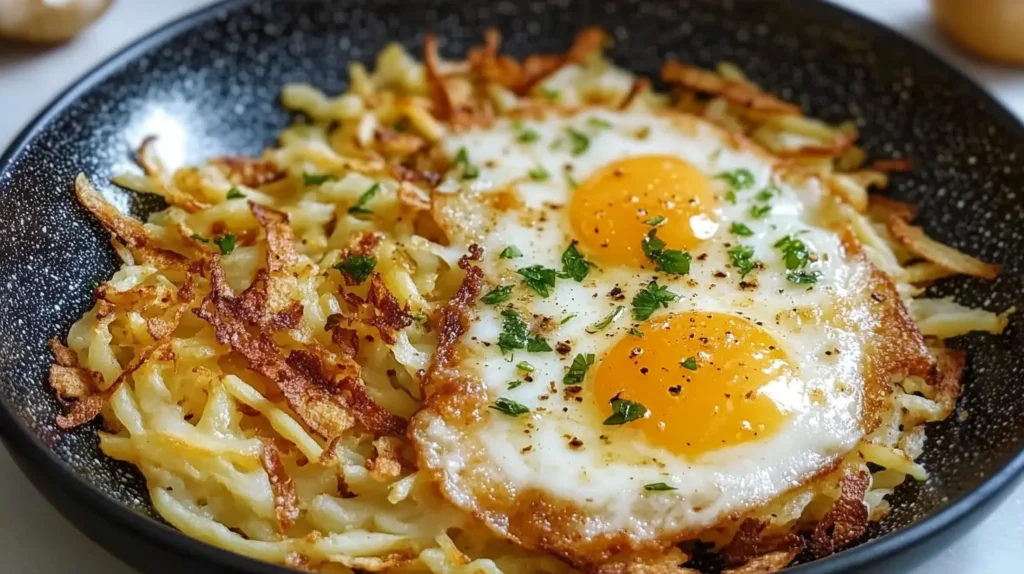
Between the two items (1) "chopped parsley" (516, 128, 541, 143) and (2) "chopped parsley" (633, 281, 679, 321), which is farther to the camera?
(1) "chopped parsley" (516, 128, 541, 143)

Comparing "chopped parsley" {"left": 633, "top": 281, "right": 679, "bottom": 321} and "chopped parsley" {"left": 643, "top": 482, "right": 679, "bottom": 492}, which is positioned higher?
"chopped parsley" {"left": 633, "top": 281, "right": 679, "bottom": 321}

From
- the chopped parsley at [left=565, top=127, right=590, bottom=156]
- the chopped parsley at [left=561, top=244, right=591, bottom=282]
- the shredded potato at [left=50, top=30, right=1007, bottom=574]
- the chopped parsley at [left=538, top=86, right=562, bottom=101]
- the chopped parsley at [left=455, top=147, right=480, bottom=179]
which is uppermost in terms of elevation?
the chopped parsley at [left=565, top=127, right=590, bottom=156]

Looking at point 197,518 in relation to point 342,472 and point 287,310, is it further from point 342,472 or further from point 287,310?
point 287,310

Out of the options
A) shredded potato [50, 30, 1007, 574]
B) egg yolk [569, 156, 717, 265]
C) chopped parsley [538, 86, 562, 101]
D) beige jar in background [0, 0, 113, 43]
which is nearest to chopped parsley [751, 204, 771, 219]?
egg yolk [569, 156, 717, 265]

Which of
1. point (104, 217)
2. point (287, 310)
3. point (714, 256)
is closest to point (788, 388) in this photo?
point (714, 256)

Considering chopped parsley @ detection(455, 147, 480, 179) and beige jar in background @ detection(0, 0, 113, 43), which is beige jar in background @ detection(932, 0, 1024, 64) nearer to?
chopped parsley @ detection(455, 147, 480, 179)

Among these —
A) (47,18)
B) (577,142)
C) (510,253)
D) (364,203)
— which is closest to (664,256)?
(510,253)

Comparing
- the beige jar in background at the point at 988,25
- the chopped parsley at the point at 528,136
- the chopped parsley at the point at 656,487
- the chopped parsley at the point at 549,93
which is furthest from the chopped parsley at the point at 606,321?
the beige jar in background at the point at 988,25

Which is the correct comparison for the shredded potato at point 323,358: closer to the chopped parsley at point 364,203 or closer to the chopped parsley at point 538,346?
the chopped parsley at point 364,203
